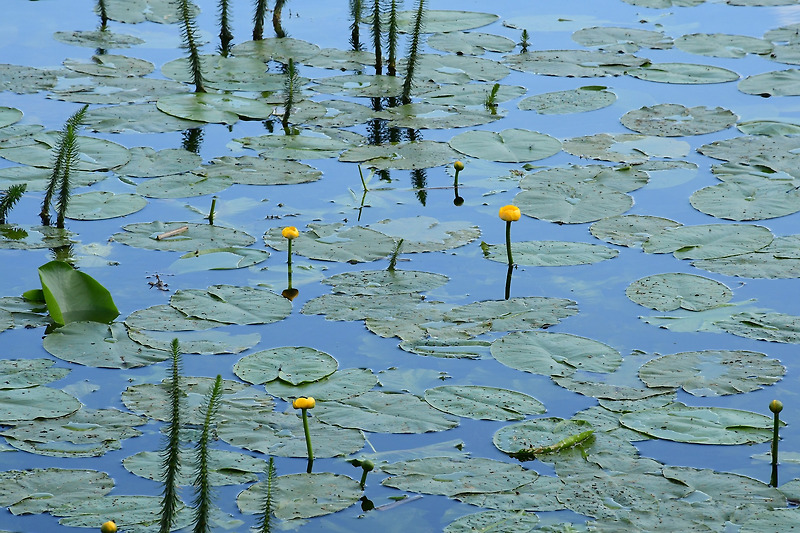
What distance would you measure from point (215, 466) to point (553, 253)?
8.37 ft

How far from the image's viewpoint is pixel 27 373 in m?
4.53

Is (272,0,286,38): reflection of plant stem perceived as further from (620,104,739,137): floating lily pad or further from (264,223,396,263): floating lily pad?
(264,223,396,263): floating lily pad

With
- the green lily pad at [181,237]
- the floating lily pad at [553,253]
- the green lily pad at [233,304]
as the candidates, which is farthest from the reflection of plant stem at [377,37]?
the green lily pad at [233,304]

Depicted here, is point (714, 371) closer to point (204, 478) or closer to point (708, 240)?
point (708, 240)

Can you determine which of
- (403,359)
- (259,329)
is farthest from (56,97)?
(403,359)

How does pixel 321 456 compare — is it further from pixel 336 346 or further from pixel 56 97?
pixel 56 97

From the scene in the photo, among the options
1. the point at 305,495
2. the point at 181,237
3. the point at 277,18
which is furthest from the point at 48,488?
the point at 277,18

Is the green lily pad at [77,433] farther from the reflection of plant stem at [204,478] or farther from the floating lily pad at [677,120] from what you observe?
the floating lily pad at [677,120]

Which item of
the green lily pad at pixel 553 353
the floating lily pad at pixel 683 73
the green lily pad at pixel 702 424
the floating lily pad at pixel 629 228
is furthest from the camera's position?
the floating lily pad at pixel 683 73

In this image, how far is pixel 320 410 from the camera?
4297 millimetres

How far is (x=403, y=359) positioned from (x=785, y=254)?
240cm

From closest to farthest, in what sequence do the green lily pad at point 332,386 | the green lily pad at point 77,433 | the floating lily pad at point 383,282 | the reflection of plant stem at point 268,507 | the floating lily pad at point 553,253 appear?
the reflection of plant stem at point 268,507 < the green lily pad at point 77,433 < the green lily pad at point 332,386 < the floating lily pad at point 383,282 < the floating lily pad at point 553,253

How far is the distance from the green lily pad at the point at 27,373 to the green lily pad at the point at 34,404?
48 mm

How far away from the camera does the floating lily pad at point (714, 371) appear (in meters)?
4.50
